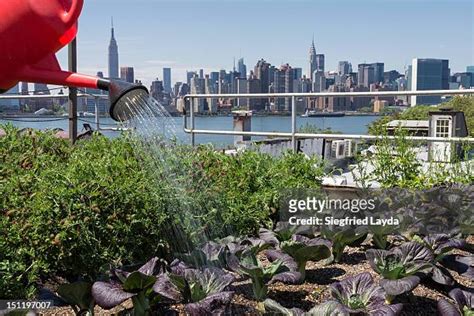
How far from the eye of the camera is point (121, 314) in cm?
244

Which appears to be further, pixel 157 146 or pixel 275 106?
pixel 275 106

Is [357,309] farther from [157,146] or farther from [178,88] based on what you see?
[178,88]

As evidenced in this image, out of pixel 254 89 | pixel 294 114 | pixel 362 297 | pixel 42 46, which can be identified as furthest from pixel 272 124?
pixel 362 297

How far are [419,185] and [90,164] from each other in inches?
89.5

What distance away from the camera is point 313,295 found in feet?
8.82

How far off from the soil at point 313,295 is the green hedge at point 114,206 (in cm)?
25

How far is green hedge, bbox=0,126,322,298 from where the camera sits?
2621 mm

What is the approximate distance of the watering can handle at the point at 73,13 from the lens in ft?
10.8

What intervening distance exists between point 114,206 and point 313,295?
1034 millimetres

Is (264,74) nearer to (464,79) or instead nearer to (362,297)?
(464,79)

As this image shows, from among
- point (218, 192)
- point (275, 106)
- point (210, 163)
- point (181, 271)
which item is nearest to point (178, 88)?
point (275, 106)

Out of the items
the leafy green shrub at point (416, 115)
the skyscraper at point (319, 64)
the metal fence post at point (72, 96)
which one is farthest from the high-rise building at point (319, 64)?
the metal fence post at point (72, 96)
